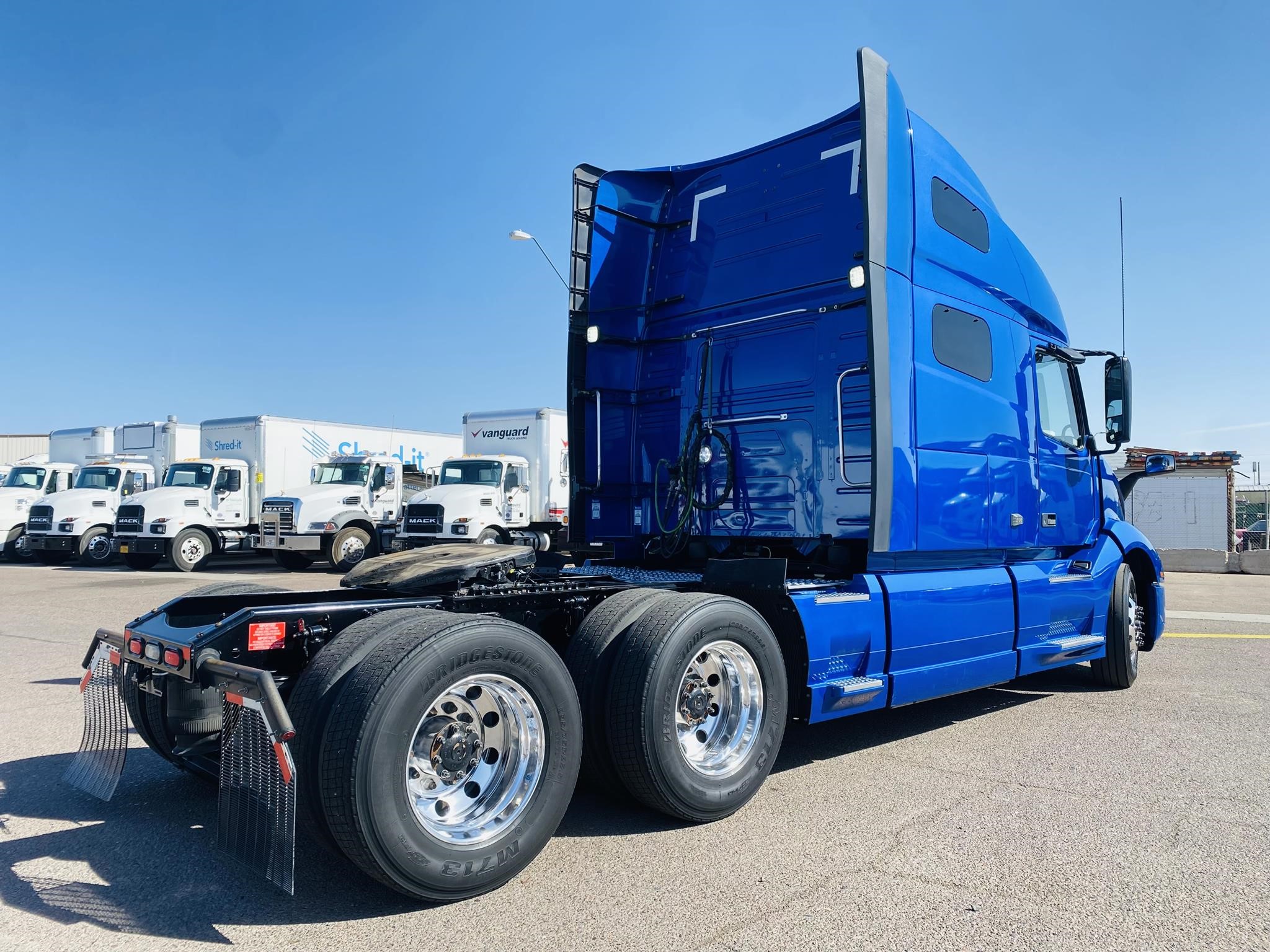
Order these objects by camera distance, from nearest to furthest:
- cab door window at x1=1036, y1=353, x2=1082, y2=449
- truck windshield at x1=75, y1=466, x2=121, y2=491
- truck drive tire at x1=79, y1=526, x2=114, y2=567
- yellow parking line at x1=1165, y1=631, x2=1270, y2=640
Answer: cab door window at x1=1036, y1=353, x2=1082, y2=449 → yellow parking line at x1=1165, y1=631, x2=1270, y2=640 → truck drive tire at x1=79, y1=526, x2=114, y2=567 → truck windshield at x1=75, y1=466, x2=121, y2=491

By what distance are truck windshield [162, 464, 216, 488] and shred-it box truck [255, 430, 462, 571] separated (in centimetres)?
171

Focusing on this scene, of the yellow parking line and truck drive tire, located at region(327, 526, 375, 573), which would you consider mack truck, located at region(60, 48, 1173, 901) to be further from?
truck drive tire, located at region(327, 526, 375, 573)

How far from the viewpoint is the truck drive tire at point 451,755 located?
9.80ft

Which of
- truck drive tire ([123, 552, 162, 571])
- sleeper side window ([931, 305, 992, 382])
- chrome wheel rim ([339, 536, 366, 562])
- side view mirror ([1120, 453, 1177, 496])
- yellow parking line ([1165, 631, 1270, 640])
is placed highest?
sleeper side window ([931, 305, 992, 382])

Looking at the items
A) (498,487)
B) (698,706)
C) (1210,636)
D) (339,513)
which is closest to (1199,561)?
(1210,636)

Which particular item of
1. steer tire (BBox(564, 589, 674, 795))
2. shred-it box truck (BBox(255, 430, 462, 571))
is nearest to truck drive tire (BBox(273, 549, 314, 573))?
shred-it box truck (BBox(255, 430, 462, 571))

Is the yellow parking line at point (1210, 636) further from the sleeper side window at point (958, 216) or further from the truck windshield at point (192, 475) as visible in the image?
the truck windshield at point (192, 475)

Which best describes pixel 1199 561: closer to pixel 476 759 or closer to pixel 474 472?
pixel 474 472

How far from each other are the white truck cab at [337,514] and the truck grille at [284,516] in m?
0.01

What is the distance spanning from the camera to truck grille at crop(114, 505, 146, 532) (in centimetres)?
2005

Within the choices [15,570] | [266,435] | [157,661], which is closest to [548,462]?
[266,435]

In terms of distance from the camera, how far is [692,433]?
600cm

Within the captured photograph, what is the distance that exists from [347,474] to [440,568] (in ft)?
55.1

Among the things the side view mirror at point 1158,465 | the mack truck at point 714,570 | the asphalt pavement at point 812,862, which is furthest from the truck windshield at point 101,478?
the side view mirror at point 1158,465
